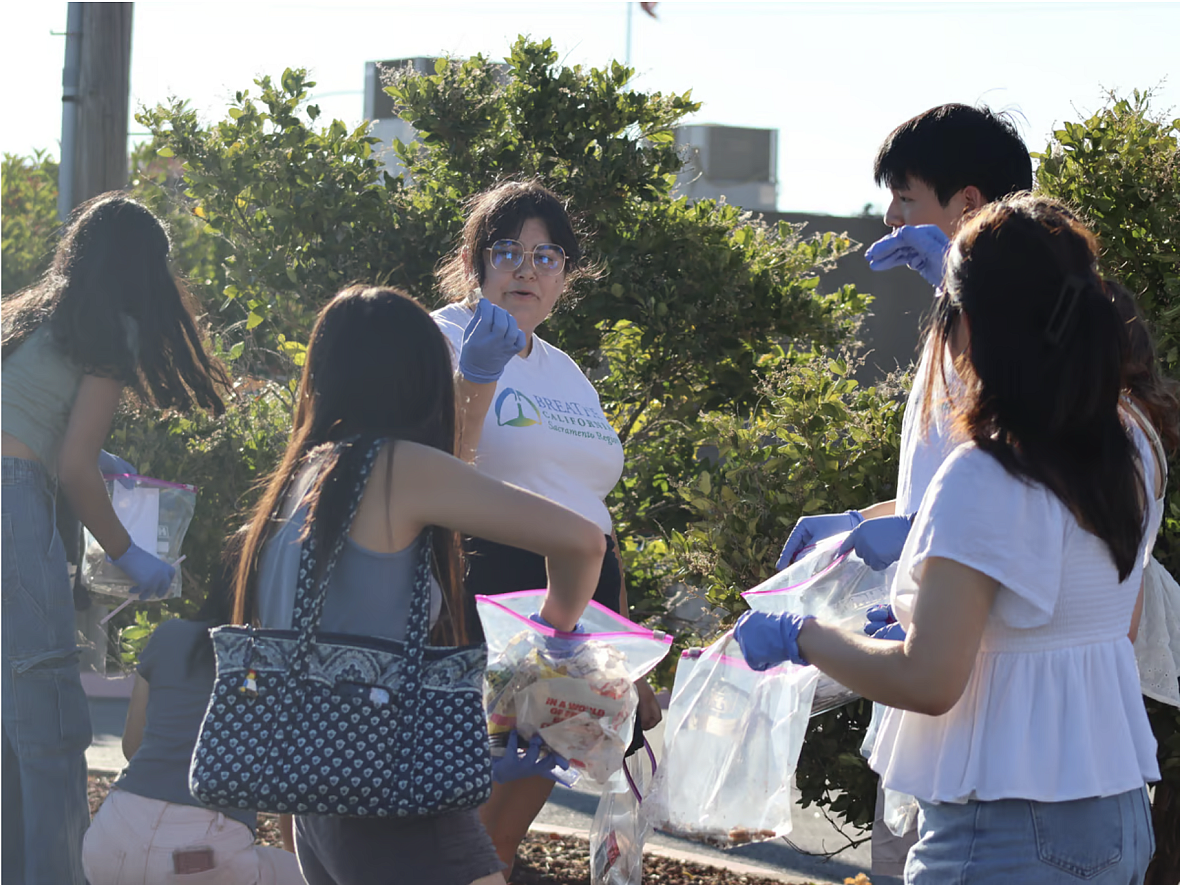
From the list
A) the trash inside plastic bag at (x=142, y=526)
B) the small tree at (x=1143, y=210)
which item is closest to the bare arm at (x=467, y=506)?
the trash inside plastic bag at (x=142, y=526)

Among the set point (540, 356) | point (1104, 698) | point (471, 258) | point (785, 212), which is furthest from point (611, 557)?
point (785, 212)

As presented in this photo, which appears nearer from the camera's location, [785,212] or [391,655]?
[391,655]

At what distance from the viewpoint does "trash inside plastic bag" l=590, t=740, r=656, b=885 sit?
2.80m

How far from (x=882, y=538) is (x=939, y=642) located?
0.61 m

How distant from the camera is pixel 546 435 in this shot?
9.44 feet

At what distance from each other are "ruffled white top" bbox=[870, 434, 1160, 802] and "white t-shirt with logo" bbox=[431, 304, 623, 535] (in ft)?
4.02

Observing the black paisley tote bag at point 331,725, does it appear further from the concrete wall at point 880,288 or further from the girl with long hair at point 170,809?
the concrete wall at point 880,288

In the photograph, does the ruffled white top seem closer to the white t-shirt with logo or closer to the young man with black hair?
the young man with black hair

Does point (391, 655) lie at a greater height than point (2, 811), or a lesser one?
greater

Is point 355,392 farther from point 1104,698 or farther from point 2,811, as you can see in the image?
point 2,811

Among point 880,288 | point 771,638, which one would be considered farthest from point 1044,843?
point 880,288

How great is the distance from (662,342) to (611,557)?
1938mm

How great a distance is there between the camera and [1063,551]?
1.66m

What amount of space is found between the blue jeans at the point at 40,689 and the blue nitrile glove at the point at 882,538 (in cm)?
180
